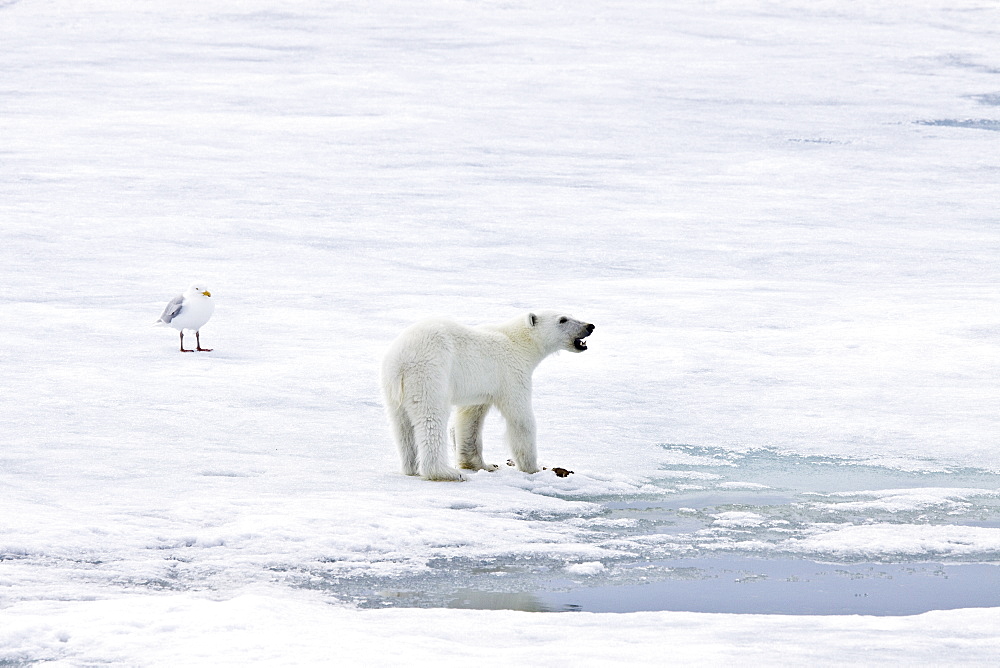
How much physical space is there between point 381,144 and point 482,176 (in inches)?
111

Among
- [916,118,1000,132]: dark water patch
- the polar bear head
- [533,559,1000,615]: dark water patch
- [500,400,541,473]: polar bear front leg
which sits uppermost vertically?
[916,118,1000,132]: dark water patch

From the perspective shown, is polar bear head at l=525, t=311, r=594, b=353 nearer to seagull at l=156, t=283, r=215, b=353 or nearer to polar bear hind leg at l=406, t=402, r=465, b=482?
polar bear hind leg at l=406, t=402, r=465, b=482

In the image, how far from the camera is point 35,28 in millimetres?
30359

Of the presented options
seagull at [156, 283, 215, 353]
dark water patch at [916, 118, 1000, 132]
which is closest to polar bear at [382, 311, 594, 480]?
seagull at [156, 283, 215, 353]

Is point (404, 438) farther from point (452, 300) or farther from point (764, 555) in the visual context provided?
point (452, 300)

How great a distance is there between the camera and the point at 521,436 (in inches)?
264

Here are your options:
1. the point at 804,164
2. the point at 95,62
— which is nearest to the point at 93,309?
the point at 804,164

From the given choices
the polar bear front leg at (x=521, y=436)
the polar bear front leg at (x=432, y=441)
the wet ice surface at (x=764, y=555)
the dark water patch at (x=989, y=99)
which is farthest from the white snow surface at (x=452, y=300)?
the dark water patch at (x=989, y=99)

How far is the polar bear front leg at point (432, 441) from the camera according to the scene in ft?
21.1

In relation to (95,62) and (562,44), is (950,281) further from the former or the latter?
(95,62)

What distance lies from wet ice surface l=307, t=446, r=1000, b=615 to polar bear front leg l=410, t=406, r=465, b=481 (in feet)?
2.68

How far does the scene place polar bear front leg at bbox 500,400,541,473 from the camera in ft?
22.0

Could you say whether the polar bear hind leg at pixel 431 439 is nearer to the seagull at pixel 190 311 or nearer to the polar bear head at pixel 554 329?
the polar bear head at pixel 554 329

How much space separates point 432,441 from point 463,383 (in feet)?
1.27
